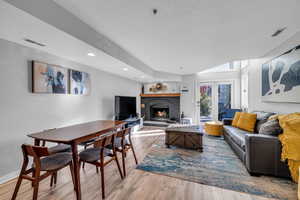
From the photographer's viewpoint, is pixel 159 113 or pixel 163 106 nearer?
pixel 163 106

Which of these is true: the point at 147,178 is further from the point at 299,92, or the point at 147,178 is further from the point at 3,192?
the point at 299,92

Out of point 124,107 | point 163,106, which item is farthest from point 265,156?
point 163,106

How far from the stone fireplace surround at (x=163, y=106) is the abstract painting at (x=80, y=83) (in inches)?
133

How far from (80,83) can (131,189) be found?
264 cm

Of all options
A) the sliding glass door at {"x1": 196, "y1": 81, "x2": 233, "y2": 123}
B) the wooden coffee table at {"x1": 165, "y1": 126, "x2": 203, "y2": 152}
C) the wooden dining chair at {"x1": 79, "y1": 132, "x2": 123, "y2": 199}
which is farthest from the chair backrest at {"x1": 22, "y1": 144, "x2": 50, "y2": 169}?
the sliding glass door at {"x1": 196, "y1": 81, "x2": 233, "y2": 123}

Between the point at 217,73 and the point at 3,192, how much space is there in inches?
256

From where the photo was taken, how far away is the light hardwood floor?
1576 millimetres

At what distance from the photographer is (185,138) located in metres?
3.01

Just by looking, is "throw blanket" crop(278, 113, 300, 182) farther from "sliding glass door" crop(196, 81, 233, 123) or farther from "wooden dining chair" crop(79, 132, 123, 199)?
"sliding glass door" crop(196, 81, 233, 123)

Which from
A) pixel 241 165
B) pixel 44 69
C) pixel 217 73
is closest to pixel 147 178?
pixel 241 165

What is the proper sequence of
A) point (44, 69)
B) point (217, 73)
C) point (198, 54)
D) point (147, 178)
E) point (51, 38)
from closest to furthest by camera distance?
point (51, 38)
point (147, 178)
point (44, 69)
point (198, 54)
point (217, 73)

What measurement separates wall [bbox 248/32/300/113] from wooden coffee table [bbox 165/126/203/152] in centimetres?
167

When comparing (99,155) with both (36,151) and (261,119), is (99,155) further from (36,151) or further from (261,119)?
(261,119)

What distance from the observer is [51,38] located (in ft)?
5.86
